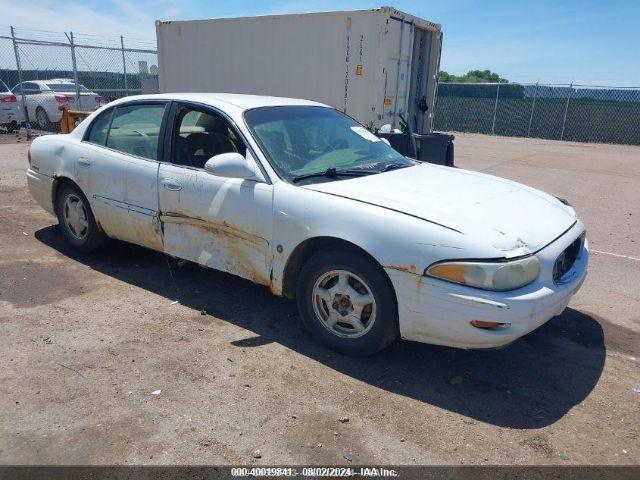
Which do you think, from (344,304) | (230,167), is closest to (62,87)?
(230,167)

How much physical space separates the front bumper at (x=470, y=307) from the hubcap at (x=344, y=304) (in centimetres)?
26

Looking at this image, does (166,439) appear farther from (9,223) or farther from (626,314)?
(9,223)

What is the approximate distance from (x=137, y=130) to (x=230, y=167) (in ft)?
4.99

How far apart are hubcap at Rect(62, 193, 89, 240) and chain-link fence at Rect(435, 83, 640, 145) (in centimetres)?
1949

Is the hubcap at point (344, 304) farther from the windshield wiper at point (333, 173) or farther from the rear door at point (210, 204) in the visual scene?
the windshield wiper at point (333, 173)

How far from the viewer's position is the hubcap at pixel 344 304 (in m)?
3.35

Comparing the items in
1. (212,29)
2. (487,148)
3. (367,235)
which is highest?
(212,29)

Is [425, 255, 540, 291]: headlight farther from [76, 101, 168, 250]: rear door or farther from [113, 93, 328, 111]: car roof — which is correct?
[76, 101, 168, 250]: rear door

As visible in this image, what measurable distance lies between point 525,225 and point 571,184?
27.6 ft

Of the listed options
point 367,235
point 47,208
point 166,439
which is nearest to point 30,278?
point 47,208

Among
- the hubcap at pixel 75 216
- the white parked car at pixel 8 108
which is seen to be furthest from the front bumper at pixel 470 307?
the white parked car at pixel 8 108

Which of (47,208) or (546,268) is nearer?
(546,268)

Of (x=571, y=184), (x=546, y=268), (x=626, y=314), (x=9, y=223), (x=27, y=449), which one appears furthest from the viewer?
(x=571, y=184)

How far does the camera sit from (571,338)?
3898mm
